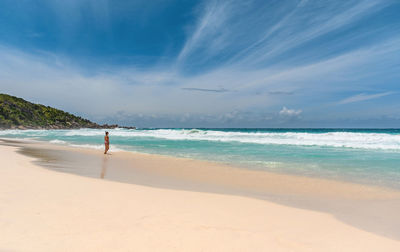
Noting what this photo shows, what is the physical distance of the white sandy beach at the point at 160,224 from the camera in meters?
2.74

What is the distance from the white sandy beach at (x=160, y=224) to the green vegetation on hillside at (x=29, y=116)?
7096 cm

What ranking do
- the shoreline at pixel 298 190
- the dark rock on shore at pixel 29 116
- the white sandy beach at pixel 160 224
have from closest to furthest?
1. the white sandy beach at pixel 160 224
2. the shoreline at pixel 298 190
3. the dark rock on shore at pixel 29 116

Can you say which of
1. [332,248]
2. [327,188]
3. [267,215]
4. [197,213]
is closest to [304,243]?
[332,248]

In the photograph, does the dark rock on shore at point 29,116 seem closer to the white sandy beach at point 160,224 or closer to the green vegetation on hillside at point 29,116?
the green vegetation on hillside at point 29,116

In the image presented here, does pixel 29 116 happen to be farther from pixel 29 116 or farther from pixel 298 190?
pixel 298 190

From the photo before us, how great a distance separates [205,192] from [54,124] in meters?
82.0

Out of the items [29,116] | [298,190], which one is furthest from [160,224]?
[29,116]

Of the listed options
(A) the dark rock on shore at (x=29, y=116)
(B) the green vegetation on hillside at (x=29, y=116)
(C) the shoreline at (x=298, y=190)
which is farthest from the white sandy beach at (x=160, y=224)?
(B) the green vegetation on hillside at (x=29, y=116)

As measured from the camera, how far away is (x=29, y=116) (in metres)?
68.5

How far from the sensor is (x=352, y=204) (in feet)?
15.4

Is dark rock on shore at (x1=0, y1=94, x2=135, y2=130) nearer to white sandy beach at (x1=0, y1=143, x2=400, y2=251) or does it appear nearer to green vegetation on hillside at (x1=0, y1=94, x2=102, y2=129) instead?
green vegetation on hillside at (x1=0, y1=94, x2=102, y2=129)

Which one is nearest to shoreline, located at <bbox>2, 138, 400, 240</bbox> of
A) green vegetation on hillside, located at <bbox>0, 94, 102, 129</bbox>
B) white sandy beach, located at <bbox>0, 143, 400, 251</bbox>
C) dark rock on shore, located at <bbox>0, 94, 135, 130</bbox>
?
white sandy beach, located at <bbox>0, 143, 400, 251</bbox>

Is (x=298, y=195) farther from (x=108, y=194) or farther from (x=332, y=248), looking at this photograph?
(x=108, y=194)

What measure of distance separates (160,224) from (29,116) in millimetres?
83201
